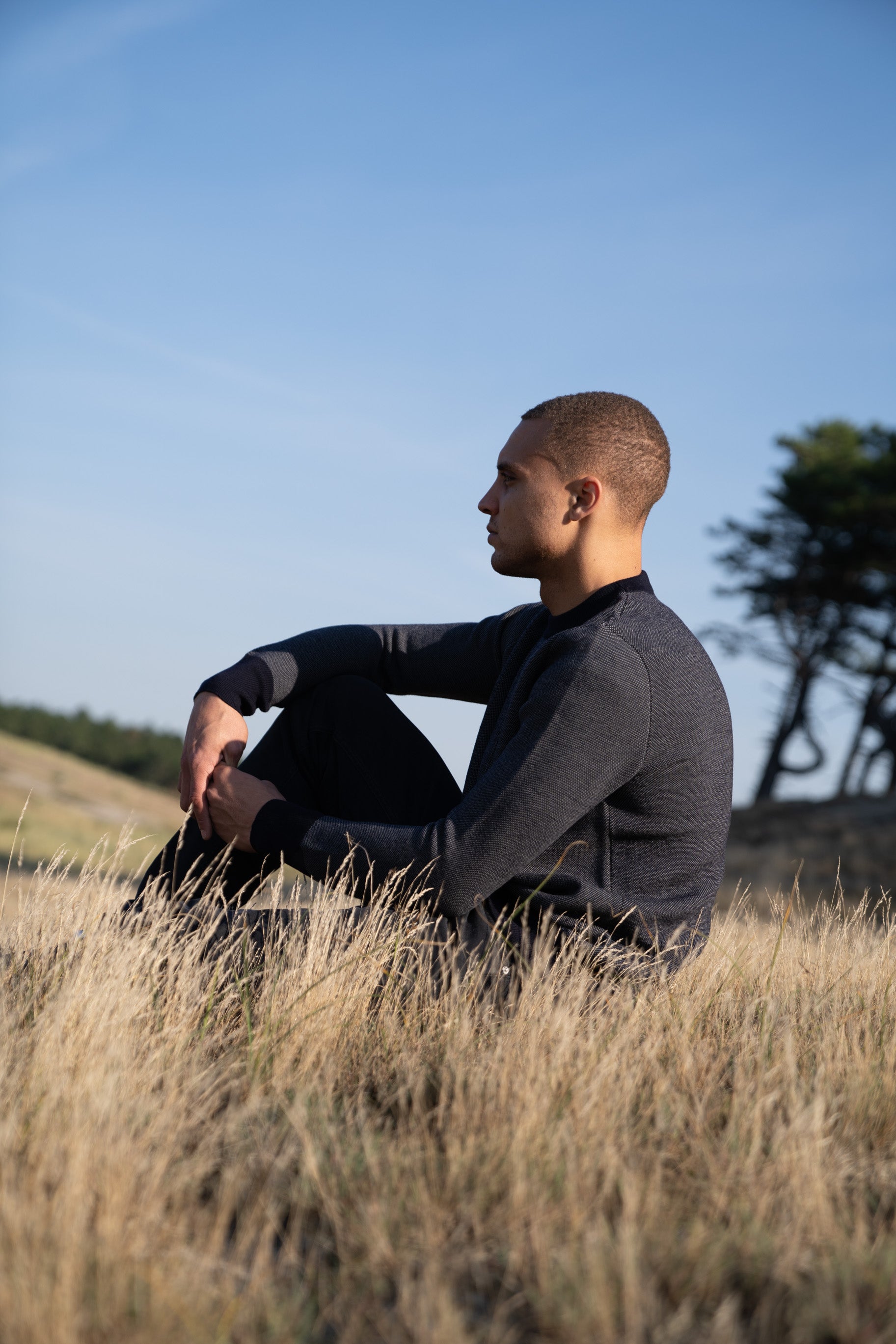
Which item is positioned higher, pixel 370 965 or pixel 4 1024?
pixel 370 965

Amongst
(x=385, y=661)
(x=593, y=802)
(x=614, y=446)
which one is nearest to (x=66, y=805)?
(x=385, y=661)

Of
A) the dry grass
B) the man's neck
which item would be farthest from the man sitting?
the dry grass

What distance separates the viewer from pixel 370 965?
105 inches

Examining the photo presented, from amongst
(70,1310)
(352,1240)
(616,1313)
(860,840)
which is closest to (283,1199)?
(352,1240)

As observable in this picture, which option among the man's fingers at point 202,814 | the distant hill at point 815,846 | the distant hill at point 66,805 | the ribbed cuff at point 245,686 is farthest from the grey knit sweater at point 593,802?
the distant hill at point 815,846

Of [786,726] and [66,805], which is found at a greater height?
[786,726]

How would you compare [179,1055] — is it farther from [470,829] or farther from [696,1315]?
[696,1315]

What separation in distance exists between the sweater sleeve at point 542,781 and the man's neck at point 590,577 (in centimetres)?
42

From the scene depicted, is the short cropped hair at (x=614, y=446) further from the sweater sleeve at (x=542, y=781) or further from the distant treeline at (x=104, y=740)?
the distant treeline at (x=104, y=740)

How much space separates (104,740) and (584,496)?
4830 centimetres

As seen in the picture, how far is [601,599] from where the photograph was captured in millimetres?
2789

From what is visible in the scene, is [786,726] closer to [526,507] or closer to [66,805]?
[66,805]

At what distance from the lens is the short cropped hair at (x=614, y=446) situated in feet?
9.27

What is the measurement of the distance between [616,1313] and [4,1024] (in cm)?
145
